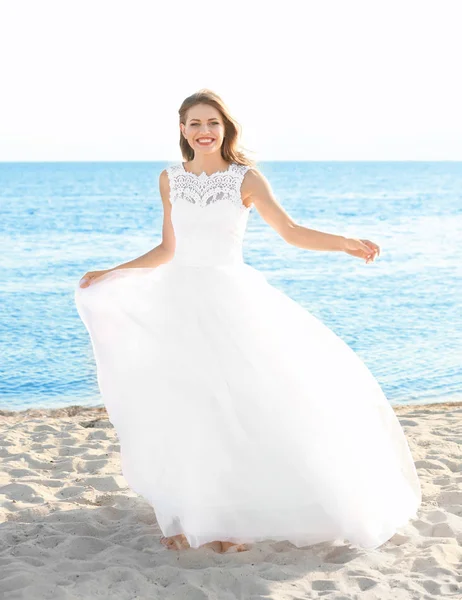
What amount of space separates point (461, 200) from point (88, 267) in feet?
115

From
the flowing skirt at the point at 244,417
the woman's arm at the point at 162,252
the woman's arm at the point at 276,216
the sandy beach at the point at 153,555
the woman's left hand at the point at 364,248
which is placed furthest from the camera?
the woman's arm at the point at 162,252

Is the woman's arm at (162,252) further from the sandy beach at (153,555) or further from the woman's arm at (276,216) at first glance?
the sandy beach at (153,555)

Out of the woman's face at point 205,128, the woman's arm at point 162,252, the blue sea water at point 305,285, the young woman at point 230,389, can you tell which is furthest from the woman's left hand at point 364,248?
the woman's arm at point 162,252

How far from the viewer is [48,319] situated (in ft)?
48.9

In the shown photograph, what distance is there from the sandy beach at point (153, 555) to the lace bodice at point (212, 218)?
155cm

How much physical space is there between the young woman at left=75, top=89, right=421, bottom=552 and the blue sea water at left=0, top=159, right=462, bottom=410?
0.30m

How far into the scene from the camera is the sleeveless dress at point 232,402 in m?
4.04

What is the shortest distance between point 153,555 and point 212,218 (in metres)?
1.80

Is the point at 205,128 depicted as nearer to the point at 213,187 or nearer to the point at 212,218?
the point at 213,187

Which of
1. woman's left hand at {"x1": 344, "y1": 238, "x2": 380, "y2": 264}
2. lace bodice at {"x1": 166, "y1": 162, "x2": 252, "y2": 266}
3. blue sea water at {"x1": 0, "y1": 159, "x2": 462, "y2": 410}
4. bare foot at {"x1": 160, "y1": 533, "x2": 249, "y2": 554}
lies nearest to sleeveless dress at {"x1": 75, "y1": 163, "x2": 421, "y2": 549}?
lace bodice at {"x1": 166, "y1": 162, "x2": 252, "y2": 266}

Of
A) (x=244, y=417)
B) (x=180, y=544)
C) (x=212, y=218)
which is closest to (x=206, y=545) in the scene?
(x=180, y=544)

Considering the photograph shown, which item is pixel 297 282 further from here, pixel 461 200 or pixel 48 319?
pixel 461 200

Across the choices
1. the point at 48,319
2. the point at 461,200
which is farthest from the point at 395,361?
the point at 461,200

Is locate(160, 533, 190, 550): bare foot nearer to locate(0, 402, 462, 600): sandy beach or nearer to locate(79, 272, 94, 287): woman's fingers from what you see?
locate(0, 402, 462, 600): sandy beach
